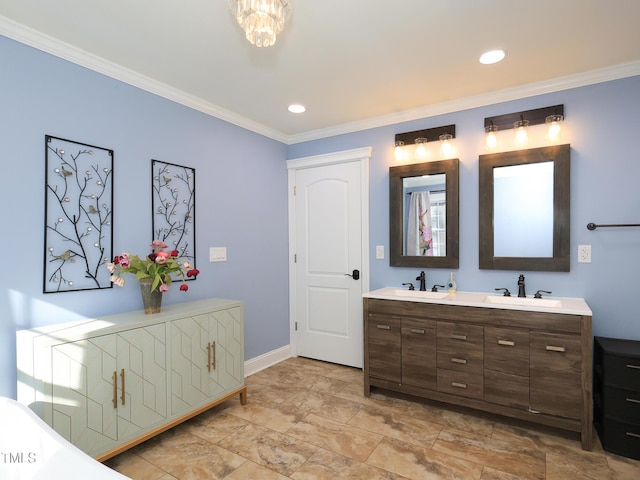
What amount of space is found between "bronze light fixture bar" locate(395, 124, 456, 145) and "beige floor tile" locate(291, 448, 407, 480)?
8.73ft


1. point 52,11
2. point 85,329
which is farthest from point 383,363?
point 52,11

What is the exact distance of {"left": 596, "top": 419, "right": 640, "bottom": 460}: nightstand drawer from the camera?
80.3 inches

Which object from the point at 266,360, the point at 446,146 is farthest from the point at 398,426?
the point at 446,146

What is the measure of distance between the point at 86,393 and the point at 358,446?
1646mm

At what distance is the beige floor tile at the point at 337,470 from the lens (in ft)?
6.33

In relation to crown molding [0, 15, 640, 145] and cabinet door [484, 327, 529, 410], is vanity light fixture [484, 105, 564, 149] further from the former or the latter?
cabinet door [484, 327, 529, 410]

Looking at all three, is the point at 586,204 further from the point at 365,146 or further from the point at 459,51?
the point at 365,146

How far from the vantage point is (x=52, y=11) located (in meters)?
1.83

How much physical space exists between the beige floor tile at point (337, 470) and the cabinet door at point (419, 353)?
895mm

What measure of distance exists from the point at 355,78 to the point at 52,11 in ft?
6.13

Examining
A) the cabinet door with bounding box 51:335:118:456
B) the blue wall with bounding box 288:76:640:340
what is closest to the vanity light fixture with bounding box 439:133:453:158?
the blue wall with bounding box 288:76:640:340

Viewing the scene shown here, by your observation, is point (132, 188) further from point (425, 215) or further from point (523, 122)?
point (523, 122)

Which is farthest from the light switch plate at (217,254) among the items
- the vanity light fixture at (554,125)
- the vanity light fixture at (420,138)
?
the vanity light fixture at (554,125)

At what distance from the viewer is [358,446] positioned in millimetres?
2225
